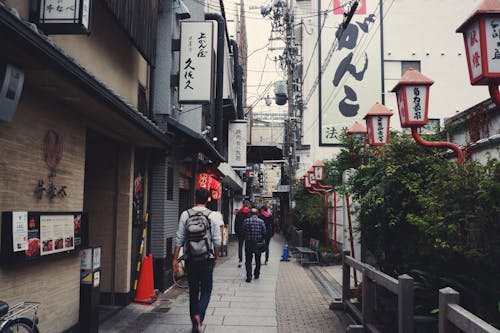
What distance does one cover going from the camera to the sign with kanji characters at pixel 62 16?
17.8ft

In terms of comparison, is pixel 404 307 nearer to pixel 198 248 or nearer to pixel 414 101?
pixel 198 248

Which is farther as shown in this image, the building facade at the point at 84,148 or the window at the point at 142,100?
the window at the point at 142,100

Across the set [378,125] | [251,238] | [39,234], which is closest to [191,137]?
[251,238]

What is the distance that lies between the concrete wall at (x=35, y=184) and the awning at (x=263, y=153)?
32555mm

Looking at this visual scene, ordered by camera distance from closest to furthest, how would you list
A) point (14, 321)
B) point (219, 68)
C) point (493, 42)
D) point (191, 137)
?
point (14, 321)
point (493, 42)
point (191, 137)
point (219, 68)

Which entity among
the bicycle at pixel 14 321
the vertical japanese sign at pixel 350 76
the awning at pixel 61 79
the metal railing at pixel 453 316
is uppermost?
the vertical japanese sign at pixel 350 76

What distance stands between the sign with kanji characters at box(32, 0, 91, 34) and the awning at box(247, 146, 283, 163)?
33.8 meters

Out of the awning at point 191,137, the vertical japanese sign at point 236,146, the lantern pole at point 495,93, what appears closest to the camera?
the lantern pole at point 495,93

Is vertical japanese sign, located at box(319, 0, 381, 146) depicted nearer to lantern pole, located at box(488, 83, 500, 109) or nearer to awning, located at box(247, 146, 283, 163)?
awning, located at box(247, 146, 283, 163)

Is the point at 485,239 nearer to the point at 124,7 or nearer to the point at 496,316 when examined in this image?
the point at 496,316

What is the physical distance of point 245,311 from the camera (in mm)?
8992

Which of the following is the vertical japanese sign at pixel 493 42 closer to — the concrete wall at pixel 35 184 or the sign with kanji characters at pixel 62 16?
the sign with kanji characters at pixel 62 16

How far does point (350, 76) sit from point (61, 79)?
90.6 feet

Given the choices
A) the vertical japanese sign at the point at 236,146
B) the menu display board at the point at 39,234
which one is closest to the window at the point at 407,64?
the vertical japanese sign at the point at 236,146
